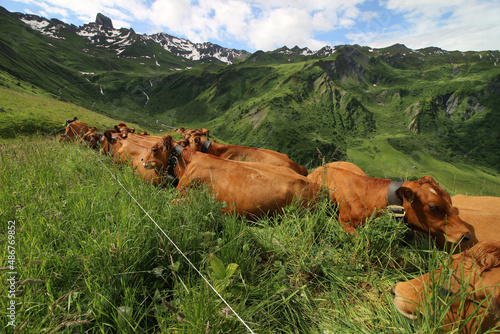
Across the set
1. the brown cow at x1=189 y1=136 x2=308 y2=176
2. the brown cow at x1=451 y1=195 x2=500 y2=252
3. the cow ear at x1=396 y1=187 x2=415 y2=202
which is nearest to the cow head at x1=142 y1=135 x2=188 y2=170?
the brown cow at x1=189 y1=136 x2=308 y2=176

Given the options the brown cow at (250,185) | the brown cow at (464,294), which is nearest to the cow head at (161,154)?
the brown cow at (250,185)

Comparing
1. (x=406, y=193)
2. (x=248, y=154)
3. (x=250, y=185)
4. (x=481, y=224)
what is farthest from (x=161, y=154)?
(x=481, y=224)

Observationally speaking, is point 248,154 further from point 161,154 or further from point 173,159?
point 161,154

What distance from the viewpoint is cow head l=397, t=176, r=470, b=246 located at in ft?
12.8

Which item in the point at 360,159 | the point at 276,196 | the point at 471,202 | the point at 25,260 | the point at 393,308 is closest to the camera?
the point at 25,260

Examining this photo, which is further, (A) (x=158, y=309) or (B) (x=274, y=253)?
(B) (x=274, y=253)

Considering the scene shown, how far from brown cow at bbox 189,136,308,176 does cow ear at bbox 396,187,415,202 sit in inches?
135

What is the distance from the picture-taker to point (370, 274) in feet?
9.38

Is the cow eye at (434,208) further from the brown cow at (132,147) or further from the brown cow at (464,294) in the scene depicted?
the brown cow at (132,147)

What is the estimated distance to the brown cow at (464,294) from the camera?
188 centimetres

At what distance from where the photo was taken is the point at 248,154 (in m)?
8.30

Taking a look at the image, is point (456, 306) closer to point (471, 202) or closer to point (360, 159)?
point (471, 202)

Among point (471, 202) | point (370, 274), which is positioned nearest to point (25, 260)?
point (370, 274)

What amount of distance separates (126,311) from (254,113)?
596ft
